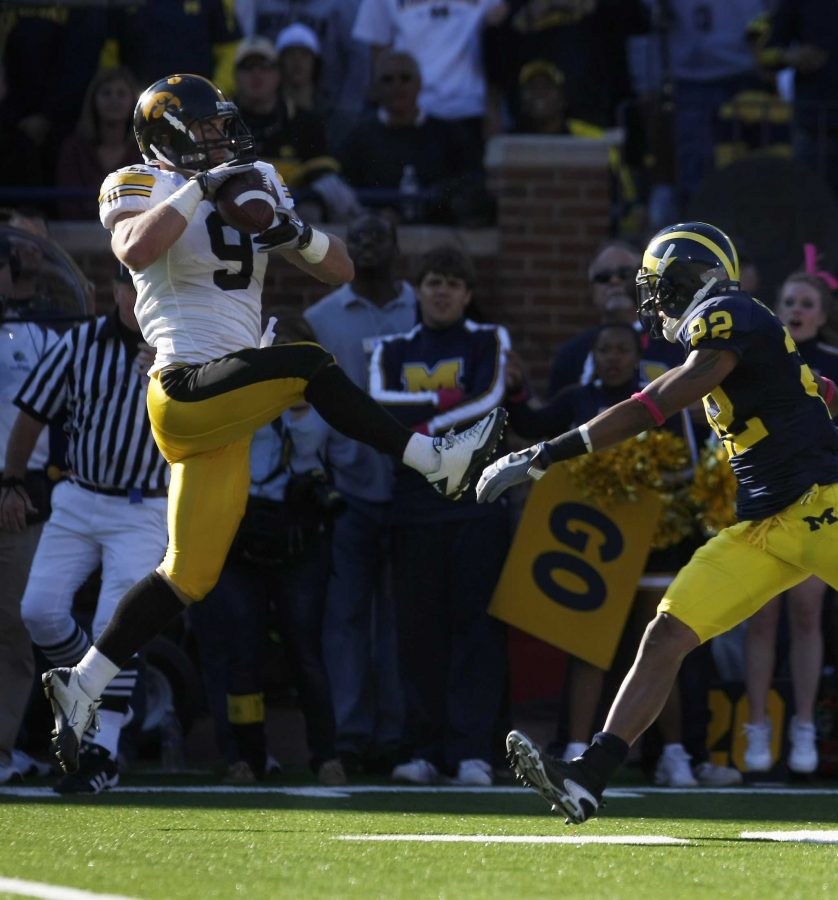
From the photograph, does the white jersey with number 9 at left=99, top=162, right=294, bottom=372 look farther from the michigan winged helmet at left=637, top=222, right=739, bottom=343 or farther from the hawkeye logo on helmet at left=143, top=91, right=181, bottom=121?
the michigan winged helmet at left=637, top=222, right=739, bottom=343

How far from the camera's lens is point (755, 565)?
5.55 m

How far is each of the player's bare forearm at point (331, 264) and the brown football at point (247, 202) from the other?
0.34 metres

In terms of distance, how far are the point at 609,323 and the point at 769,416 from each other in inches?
105

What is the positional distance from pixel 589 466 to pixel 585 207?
117 inches

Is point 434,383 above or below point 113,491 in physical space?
above

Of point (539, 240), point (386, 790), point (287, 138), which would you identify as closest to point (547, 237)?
point (539, 240)

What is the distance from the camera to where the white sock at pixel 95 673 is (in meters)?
5.75

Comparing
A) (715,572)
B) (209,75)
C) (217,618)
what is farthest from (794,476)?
(209,75)

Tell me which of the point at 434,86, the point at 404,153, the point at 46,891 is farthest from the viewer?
the point at 434,86

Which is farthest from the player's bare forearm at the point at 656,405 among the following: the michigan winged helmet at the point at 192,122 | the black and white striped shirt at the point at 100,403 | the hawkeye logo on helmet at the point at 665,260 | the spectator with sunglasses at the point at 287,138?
the spectator with sunglasses at the point at 287,138

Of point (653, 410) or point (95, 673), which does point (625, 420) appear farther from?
point (95, 673)

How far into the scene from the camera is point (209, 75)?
10664 mm

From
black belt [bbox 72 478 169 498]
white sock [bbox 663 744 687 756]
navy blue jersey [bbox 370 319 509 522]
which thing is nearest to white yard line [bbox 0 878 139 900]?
black belt [bbox 72 478 169 498]

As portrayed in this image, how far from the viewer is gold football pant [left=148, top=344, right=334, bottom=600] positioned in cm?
555
